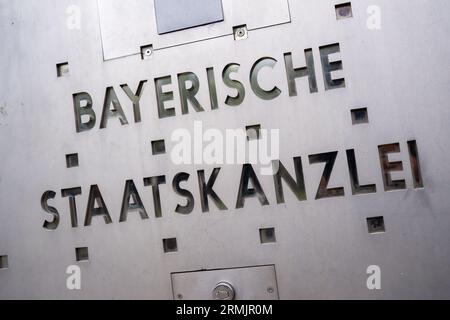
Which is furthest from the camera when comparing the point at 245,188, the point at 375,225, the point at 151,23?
the point at 151,23

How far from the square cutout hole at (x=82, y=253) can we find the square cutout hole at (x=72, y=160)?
387 millimetres

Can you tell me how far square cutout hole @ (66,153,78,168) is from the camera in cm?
216

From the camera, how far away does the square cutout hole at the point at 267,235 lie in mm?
1983

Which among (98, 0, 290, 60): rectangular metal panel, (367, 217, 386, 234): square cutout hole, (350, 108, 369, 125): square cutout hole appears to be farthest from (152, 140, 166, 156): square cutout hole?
(367, 217, 386, 234): square cutout hole

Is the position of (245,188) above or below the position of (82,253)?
above

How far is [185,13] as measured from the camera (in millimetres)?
2100

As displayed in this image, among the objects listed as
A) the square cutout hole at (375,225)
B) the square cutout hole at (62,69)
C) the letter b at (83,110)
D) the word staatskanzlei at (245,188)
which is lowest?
the square cutout hole at (375,225)

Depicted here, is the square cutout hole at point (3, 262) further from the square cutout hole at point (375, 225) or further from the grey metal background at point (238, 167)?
the square cutout hole at point (375, 225)

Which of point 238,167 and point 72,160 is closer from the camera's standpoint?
point 238,167

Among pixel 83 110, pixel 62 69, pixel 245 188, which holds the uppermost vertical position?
pixel 62 69

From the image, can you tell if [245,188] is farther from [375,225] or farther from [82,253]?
[82,253]

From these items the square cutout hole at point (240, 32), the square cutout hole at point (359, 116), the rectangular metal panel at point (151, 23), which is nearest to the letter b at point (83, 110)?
the rectangular metal panel at point (151, 23)

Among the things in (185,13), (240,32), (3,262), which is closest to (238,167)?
(240,32)

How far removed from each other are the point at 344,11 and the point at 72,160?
1401 mm
